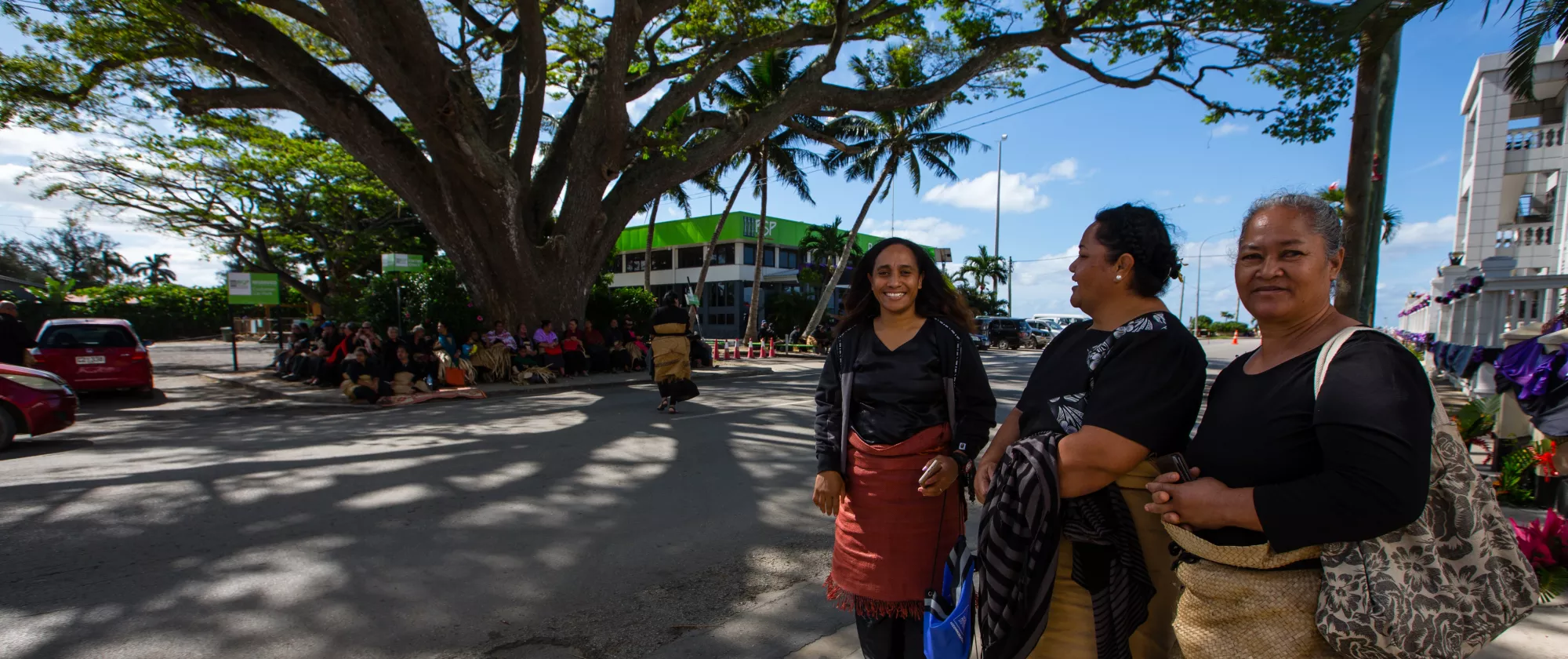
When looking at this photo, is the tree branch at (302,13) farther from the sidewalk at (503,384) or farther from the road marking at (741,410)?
the road marking at (741,410)

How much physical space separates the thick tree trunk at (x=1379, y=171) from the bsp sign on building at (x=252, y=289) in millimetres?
20519

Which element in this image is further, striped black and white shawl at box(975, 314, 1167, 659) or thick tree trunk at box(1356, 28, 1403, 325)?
thick tree trunk at box(1356, 28, 1403, 325)

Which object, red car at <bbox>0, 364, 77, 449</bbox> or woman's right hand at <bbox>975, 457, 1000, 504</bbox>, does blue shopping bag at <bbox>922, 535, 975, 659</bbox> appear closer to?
woman's right hand at <bbox>975, 457, 1000, 504</bbox>

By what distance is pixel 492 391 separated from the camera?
12.6 metres

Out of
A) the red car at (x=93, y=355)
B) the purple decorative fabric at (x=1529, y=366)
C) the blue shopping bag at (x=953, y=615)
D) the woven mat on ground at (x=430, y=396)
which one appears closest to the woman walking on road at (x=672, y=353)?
the woven mat on ground at (x=430, y=396)

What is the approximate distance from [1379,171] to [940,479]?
7290mm

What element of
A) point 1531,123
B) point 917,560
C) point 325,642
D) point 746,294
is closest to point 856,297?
point 917,560

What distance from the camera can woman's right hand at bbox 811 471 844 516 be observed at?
2477 millimetres

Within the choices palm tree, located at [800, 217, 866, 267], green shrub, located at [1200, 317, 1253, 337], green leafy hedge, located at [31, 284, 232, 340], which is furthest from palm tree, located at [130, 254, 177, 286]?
green shrub, located at [1200, 317, 1253, 337]

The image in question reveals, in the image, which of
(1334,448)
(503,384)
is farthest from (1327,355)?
(503,384)

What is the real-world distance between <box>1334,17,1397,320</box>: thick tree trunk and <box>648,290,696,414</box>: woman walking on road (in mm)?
7047

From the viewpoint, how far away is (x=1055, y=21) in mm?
13172

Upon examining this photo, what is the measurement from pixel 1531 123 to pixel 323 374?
2963 cm

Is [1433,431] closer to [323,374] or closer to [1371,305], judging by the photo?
[1371,305]
